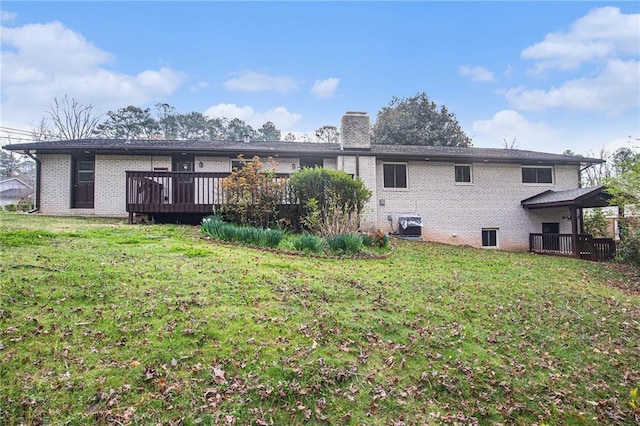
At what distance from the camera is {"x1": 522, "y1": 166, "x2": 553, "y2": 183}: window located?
632 inches

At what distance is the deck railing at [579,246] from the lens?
487 inches

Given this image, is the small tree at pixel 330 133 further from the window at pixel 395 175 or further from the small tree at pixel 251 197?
the small tree at pixel 251 197

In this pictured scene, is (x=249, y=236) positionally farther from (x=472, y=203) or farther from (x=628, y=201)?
(x=472, y=203)

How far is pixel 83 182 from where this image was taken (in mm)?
13742

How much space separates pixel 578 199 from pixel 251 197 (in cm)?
1173

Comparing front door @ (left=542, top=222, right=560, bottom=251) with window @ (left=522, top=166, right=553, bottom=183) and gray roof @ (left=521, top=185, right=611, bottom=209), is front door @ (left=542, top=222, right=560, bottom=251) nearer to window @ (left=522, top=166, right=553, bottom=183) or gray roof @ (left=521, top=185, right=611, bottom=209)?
gray roof @ (left=521, top=185, right=611, bottom=209)

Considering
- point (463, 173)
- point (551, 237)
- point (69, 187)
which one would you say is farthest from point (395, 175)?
point (69, 187)

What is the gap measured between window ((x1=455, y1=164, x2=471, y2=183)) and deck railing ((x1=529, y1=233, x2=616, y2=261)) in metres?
3.84

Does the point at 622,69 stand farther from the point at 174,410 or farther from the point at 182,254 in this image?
the point at 174,410

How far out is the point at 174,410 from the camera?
2.77 m

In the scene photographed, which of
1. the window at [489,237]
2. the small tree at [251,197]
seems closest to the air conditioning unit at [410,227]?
the window at [489,237]

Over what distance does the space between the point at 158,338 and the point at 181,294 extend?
1.18 m

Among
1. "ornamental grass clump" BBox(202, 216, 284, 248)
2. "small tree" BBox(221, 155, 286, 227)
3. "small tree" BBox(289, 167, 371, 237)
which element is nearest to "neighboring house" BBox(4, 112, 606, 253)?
"small tree" BBox(221, 155, 286, 227)

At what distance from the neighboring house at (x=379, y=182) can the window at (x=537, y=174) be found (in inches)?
1.9
